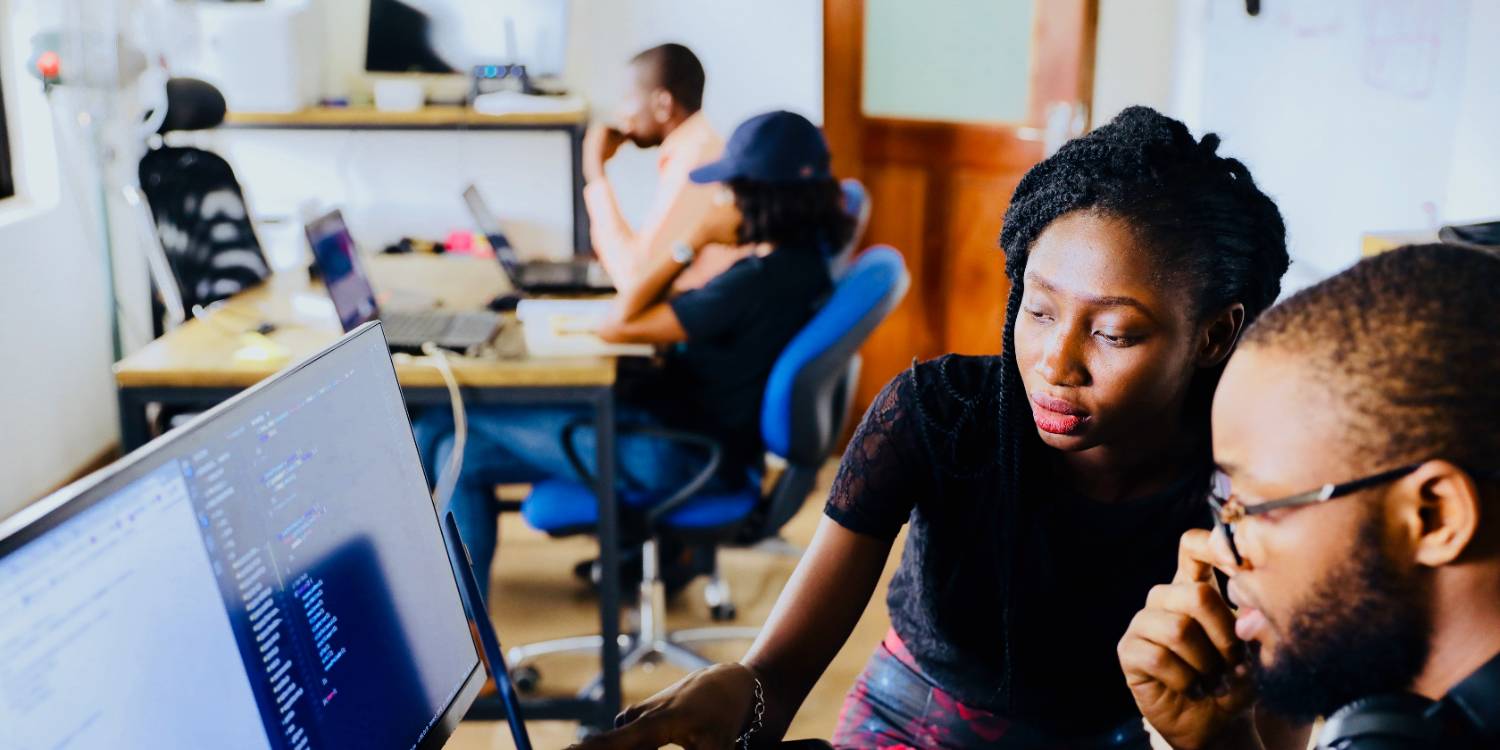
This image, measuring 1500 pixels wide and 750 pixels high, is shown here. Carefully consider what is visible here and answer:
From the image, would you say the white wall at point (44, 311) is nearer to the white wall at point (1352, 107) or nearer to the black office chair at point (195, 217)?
the black office chair at point (195, 217)

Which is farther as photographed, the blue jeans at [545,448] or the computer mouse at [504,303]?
the computer mouse at [504,303]

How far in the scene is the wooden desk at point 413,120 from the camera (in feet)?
12.5

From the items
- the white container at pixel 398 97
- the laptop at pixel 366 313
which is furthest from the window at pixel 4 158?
the laptop at pixel 366 313

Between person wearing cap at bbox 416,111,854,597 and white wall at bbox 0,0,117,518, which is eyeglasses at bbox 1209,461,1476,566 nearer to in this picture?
person wearing cap at bbox 416,111,854,597

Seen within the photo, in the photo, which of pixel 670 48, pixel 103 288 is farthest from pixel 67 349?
pixel 670 48

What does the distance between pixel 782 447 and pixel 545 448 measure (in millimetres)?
442

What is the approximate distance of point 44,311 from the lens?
3.35 m

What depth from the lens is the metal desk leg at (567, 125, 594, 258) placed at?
3971mm

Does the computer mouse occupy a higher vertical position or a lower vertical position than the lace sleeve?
lower

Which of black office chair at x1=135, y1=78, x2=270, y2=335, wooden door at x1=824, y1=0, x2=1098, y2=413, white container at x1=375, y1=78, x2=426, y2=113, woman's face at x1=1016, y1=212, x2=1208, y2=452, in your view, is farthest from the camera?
white container at x1=375, y1=78, x2=426, y2=113

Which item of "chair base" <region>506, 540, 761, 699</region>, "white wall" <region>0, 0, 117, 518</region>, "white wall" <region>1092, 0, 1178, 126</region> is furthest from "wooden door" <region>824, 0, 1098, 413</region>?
"white wall" <region>0, 0, 117, 518</region>

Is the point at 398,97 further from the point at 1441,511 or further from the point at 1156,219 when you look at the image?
the point at 1441,511

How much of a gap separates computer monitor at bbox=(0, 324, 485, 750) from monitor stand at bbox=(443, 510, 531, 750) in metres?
0.02

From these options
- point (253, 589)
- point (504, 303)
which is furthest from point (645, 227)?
point (253, 589)
